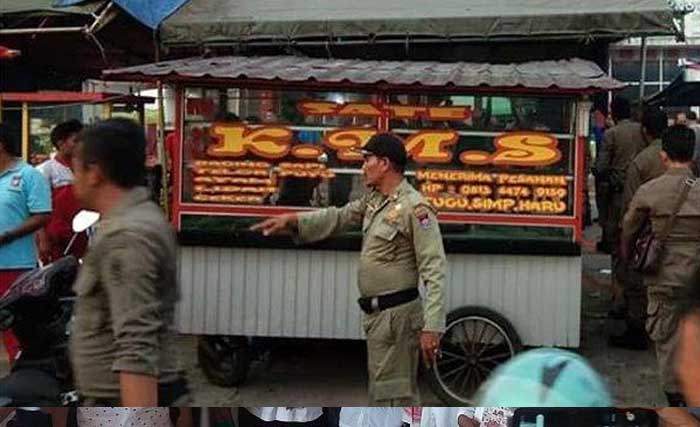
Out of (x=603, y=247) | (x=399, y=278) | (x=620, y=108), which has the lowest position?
(x=603, y=247)

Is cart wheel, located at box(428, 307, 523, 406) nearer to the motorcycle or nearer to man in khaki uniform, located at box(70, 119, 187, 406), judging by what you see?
the motorcycle

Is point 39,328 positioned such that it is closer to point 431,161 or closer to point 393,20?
point 431,161

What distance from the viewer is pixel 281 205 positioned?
416cm

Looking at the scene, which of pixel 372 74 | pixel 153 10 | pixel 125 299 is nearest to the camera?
pixel 125 299

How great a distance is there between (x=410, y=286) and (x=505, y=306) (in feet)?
3.57

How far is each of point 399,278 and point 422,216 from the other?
0.20 m

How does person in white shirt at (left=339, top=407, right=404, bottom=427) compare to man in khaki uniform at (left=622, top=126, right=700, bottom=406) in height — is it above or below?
below

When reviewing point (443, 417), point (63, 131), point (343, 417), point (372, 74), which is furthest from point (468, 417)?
point (63, 131)

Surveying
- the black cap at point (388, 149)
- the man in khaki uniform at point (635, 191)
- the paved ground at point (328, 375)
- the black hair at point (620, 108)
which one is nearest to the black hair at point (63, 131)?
the paved ground at point (328, 375)

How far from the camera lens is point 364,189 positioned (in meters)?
4.07

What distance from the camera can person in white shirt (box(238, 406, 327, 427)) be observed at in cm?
264

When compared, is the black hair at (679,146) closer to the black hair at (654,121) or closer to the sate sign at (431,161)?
the sate sign at (431,161)

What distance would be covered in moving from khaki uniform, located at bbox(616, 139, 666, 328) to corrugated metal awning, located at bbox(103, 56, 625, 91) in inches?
23.8

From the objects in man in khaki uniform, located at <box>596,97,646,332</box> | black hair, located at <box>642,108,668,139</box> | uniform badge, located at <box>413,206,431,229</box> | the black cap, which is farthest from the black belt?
man in khaki uniform, located at <box>596,97,646,332</box>
